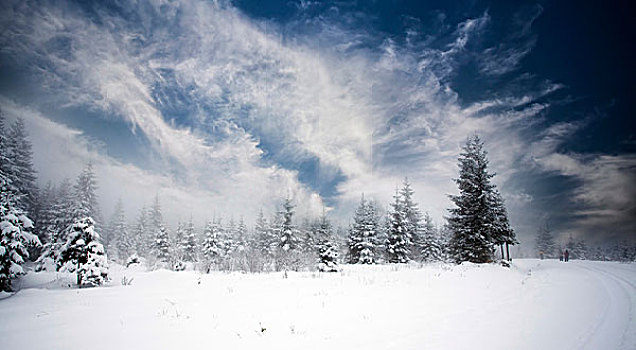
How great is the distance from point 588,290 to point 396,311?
25.4ft

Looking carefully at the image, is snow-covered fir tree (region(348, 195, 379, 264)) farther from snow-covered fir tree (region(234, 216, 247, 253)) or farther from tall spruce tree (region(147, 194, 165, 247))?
tall spruce tree (region(147, 194, 165, 247))

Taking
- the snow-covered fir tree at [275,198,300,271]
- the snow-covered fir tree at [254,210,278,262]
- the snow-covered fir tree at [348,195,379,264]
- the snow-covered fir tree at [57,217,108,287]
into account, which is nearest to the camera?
the snow-covered fir tree at [57,217,108,287]

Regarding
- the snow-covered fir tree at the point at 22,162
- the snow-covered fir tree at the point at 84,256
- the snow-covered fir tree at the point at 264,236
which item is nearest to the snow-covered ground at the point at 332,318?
the snow-covered fir tree at the point at 84,256

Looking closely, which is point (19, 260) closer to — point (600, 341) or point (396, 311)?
point (396, 311)

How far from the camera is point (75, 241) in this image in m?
13.6

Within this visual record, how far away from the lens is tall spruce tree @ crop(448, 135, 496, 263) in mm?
22656

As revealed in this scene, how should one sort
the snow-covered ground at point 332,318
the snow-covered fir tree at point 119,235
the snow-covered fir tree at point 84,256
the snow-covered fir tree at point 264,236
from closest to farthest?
the snow-covered ground at point 332,318
the snow-covered fir tree at point 84,256
the snow-covered fir tree at point 264,236
the snow-covered fir tree at point 119,235

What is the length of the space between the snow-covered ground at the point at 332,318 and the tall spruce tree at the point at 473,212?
1255cm

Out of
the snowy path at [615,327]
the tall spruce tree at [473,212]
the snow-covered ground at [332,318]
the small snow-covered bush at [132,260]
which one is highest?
the tall spruce tree at [473,212]

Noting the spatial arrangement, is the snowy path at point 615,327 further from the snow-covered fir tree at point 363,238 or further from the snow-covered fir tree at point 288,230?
the snow-covered fir tree at point 288,230

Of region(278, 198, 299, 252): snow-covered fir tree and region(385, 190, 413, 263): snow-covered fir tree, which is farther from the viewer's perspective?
region(278, 198, 299, 252): snow-covered fir tree

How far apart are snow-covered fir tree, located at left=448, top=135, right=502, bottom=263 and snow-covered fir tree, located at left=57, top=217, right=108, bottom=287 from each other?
24631 millimetres

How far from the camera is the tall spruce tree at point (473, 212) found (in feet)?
74.3

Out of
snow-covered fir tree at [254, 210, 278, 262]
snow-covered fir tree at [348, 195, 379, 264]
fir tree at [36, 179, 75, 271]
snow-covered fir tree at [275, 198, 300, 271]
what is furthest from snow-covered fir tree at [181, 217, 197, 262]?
snow-covered fir tree at [348, 195, 379, 264]
